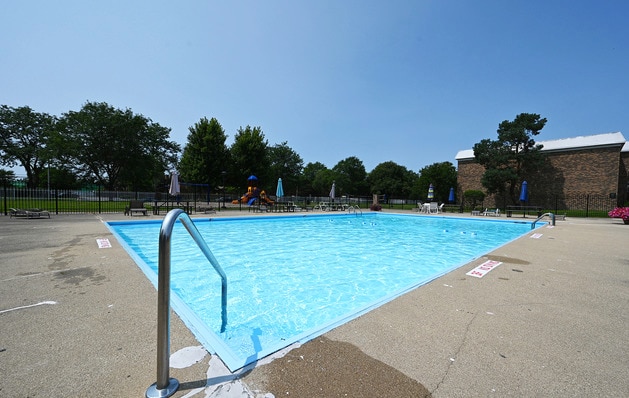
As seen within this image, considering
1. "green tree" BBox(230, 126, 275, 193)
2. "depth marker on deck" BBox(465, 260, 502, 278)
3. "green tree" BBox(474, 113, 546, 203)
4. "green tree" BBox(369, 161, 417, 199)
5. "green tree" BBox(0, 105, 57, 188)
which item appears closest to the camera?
"depth marker on deck" BBox(465, 260, 502, 278)

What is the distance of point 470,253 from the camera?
8.76 metres

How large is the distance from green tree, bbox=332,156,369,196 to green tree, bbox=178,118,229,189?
108ft

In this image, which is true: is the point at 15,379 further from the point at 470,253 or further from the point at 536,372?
the point at 470,253

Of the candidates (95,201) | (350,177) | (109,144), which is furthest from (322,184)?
(95,201)

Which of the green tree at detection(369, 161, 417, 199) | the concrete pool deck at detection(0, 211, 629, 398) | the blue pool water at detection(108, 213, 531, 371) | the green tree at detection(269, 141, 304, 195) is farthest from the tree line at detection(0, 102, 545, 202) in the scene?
the concrete pool deck at detection(0, 211, 629, 398)

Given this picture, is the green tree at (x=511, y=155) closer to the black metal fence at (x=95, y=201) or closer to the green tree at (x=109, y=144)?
the black metal fence at (x=95, y=201)

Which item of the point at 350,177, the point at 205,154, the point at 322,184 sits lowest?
the point at 322,184

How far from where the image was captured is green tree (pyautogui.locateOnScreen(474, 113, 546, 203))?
26484mm

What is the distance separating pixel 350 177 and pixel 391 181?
33.4ft

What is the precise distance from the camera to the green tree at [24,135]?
40.1 metres

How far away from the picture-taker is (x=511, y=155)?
27141mm

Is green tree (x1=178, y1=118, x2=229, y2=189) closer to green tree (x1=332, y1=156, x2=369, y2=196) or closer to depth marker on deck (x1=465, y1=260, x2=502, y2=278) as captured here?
depth marker on deck (x1=465, y1=260, x2=502, y2=278)

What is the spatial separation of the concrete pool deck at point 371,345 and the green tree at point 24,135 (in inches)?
2023

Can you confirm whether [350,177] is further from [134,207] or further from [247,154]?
[134,207]
